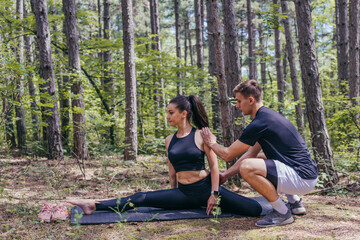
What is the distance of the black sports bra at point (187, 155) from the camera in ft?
13.6

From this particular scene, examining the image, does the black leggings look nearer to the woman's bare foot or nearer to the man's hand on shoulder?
the woman's bare foot

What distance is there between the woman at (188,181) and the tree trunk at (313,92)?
234cm

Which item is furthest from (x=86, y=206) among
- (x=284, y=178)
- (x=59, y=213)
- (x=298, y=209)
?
(x=298, y=209)

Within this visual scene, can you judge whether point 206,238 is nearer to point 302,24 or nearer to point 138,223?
point 138,223

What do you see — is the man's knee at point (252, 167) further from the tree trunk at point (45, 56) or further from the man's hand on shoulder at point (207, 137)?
the tree trunk at point (45, 56)

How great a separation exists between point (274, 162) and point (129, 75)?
6492 mm

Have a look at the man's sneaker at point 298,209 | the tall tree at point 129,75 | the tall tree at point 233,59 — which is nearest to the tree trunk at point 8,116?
the tall tree at point 129,75

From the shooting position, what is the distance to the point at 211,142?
404 centimetres

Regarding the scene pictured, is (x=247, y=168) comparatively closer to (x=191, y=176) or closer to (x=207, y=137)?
(x=207, y=137)

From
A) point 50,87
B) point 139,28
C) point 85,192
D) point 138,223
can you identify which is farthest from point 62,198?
point 139,28

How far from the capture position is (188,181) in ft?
13.7

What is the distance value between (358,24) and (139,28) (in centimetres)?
1761

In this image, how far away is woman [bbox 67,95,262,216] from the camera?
13.4ft

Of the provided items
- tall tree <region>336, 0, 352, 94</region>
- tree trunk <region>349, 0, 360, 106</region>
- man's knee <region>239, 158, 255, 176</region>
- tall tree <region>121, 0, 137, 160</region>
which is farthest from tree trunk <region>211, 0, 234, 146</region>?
tall tree <region>336, 0, 352, 94</region>
